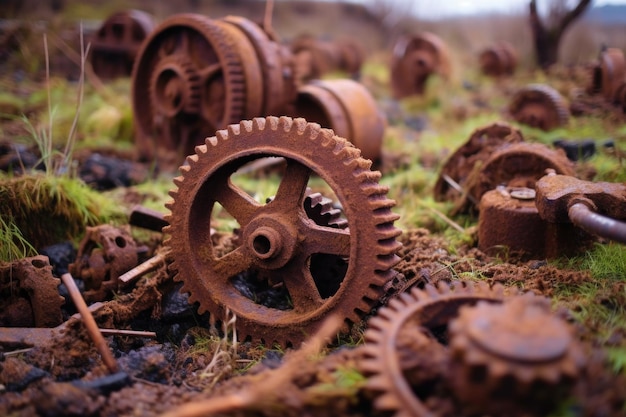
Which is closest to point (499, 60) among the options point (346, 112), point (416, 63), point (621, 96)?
point (416, 63)

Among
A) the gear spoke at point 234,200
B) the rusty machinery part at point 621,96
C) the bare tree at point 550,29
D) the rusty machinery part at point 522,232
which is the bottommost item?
the rusty machinery part at point 522,232

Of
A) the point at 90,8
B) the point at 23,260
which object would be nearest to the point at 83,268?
the point at 23,260

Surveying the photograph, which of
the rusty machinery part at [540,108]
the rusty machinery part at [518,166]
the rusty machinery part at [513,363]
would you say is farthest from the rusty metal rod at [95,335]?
the rusty machinery part at [540,108]

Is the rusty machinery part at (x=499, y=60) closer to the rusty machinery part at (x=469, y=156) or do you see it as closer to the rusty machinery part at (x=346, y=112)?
the rusty machinery part at (x=346, y=112)

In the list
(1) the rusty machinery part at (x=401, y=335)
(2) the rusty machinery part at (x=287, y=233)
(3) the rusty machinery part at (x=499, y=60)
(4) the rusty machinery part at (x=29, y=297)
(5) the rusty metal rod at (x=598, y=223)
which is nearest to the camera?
(1) the rusty machinery part at (x=401, y=335)

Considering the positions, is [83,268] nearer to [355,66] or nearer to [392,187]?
[392,187]

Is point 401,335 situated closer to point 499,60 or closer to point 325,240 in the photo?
point 325,240

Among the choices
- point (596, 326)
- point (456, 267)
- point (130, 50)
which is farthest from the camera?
point (130, 50)
